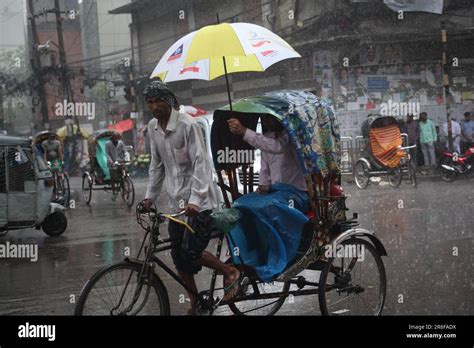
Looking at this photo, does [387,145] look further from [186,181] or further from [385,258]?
[186,181]

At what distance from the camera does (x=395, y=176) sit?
52.5 feet

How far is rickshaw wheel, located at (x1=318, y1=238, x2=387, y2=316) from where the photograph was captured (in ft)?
16.8

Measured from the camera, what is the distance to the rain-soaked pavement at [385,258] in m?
5.93

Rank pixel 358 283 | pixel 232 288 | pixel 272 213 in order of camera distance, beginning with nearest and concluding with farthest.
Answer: pixel 232 288 < pixel 272 213 < pixel 358 283

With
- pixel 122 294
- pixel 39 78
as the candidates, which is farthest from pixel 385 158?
pixel 39 78

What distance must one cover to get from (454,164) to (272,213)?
12.9m

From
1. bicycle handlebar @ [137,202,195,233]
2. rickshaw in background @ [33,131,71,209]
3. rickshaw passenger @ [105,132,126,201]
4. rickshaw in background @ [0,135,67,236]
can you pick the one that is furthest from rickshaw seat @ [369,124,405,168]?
bicycle handlebar @ [137,202,195,233]

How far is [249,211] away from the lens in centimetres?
493

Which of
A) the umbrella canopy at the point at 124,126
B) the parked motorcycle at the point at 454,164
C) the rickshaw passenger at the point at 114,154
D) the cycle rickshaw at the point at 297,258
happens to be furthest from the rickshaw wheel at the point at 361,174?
the umbrella canopy at the point at 124,126

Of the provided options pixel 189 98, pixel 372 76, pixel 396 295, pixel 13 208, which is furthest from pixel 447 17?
pixel 396 295
